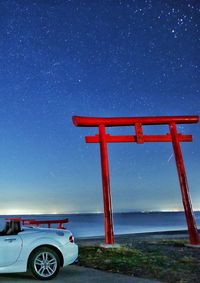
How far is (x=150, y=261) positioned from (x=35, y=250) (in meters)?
3.43

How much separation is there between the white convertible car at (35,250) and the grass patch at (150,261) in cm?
142

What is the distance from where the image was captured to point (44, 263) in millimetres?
7633

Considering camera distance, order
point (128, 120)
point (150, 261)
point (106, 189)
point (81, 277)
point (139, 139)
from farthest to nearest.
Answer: point (139, 139), point (128, 120), point (106, 189), point (150, 261), point (81, 277)

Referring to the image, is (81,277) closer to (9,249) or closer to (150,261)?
(9,249)

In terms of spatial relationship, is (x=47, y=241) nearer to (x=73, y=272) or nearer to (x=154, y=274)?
(x=73, y=272)

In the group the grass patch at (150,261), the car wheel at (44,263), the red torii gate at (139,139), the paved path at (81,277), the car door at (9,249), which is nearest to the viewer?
the paved path at (81,277)

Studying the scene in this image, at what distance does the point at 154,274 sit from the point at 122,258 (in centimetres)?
232

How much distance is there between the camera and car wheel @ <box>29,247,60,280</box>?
750 centimetres

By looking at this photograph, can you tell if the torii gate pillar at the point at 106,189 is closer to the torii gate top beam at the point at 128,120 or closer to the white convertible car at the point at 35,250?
the torii gate top beam at the point at 128,120

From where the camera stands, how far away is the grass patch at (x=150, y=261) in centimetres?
786

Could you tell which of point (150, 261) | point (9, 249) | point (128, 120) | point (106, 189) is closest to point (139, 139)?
point (128, 120)

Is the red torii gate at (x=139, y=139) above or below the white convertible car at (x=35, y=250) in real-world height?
above

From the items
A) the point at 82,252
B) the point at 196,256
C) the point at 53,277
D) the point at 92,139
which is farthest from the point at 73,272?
the point at 92,139

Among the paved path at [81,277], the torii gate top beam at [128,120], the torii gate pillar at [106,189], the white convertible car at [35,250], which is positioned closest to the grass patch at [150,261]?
the paved path at [81,277]
